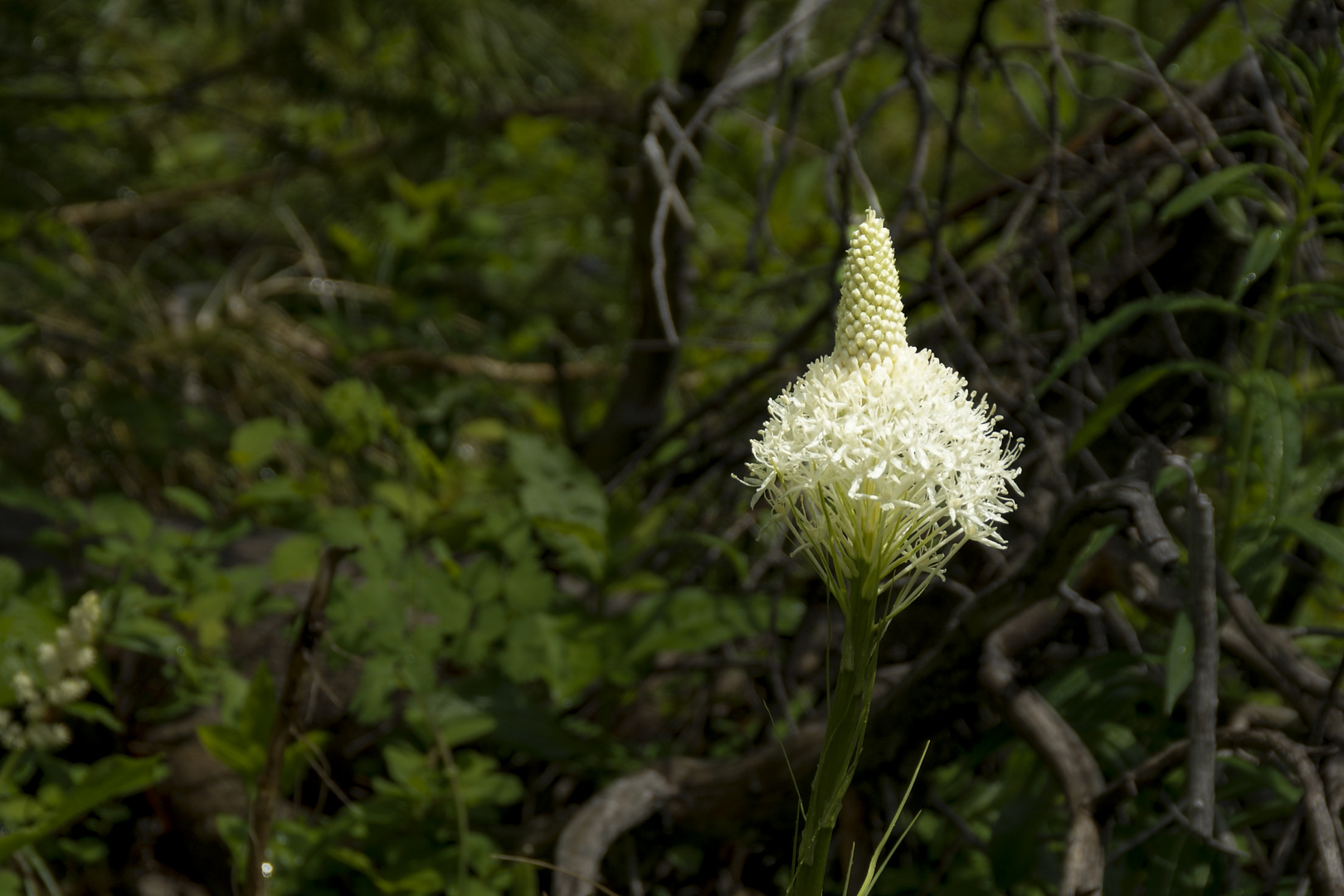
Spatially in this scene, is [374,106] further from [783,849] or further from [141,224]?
[783,849]

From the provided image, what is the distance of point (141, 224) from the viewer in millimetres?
4070

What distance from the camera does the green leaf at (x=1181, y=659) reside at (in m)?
1.26

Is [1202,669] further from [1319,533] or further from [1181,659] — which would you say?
[1319,533]

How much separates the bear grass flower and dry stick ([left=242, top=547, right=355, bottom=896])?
84cm

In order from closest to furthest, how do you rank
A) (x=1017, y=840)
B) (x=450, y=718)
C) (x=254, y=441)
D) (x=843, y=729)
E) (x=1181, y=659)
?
(x=843, y=729)
(x=1181, y=659)
(x=1017, y=840)
(x=450, y=718)
(x=254, y=441)

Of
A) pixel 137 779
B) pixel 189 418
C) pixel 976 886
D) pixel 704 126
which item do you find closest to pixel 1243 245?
pixel 704 126

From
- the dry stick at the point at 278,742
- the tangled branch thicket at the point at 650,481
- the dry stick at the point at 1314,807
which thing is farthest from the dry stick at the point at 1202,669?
the dry stick at the point at 278,742

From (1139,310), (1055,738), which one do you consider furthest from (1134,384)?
(1055,738)

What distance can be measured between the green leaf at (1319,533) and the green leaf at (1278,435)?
0.06 meters

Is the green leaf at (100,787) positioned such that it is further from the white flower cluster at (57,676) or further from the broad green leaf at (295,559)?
the broad green leaf at (295,559)

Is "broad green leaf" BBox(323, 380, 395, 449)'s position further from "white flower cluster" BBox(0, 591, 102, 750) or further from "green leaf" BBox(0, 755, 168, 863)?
"green leaf" BBox(0, 755, 168, 863)

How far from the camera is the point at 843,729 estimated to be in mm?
916

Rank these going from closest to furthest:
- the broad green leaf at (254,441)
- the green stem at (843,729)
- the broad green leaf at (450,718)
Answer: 1. the green stem at (843,729)
2. the broad green leaf at (450,718)
3. the broad green leaf at (254,441)

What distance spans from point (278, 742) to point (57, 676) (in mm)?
648
